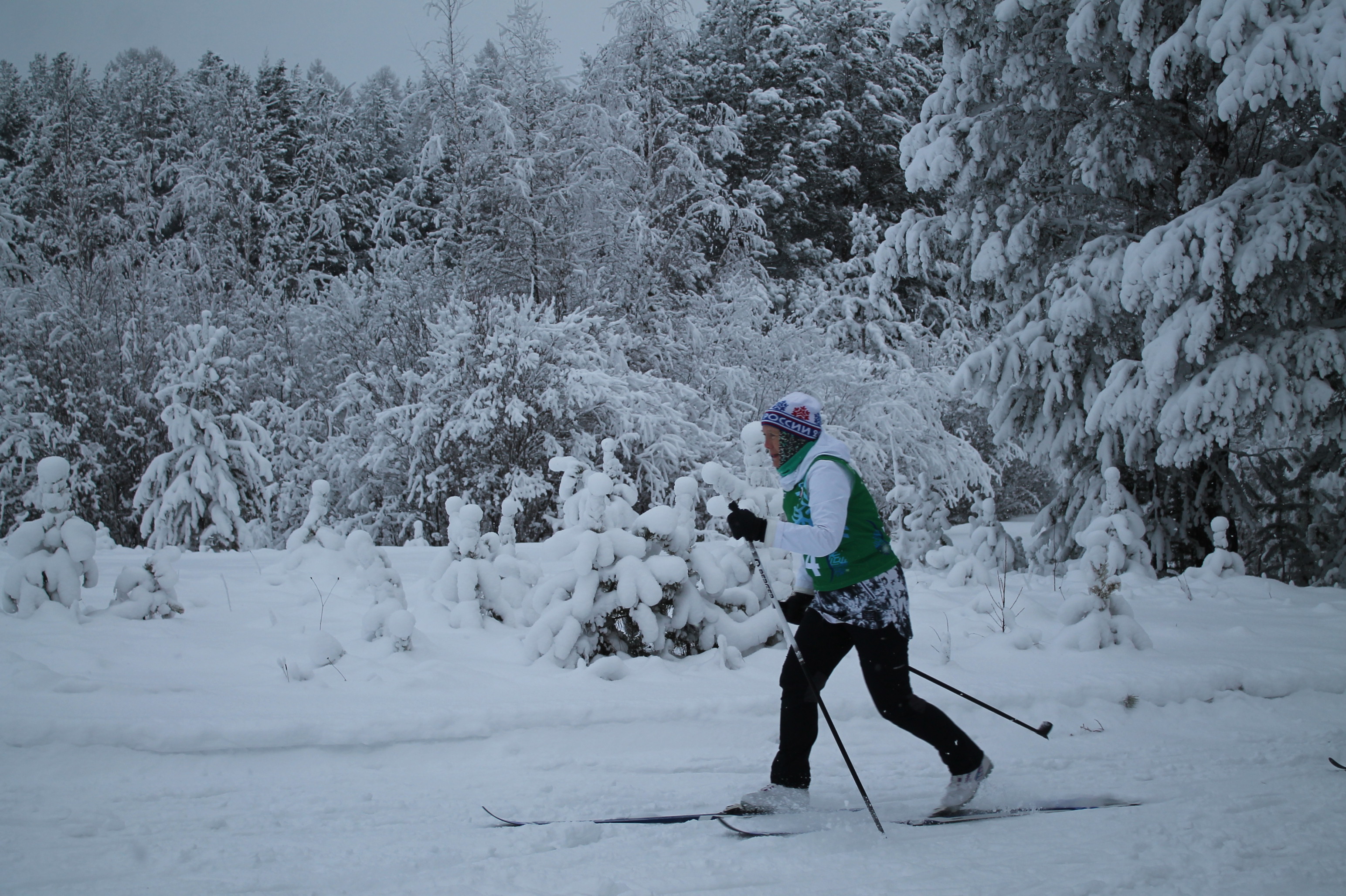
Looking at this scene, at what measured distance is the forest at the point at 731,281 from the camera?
21.9ft

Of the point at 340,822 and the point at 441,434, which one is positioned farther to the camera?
the point at 441,434

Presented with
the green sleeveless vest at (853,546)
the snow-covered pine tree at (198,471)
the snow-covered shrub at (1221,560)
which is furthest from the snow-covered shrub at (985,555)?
the snow-covered pine tree at (198,471)

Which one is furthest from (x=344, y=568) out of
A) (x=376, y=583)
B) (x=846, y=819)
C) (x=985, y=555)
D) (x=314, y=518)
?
(x=985, y=555)

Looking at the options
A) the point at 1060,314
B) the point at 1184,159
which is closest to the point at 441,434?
the point at 1060,314

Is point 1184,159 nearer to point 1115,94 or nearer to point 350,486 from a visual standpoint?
point 1115,94

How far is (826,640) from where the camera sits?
10.4ft

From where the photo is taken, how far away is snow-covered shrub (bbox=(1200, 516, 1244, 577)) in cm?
691

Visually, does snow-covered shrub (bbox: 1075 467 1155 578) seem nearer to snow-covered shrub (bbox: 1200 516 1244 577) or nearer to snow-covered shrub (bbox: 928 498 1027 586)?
snow-covered shrub (bbox: 1200 516 1244 577)

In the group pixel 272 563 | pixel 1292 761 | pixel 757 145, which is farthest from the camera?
pixel 757 145

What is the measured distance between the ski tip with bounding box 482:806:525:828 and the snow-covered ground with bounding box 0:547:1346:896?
4 centimetres

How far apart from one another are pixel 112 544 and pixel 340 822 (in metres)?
6.72

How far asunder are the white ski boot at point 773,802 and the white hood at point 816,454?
1120 mm

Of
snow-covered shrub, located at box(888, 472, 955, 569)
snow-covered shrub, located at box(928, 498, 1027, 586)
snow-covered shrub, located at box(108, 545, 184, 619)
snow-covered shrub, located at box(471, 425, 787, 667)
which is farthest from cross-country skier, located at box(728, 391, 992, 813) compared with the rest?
snow-covered shrub, located at box(888, 472, 955, 569)

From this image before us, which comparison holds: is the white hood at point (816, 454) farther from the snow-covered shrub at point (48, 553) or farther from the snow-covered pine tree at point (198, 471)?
the snow-covered pine tree at point (198, 471)
